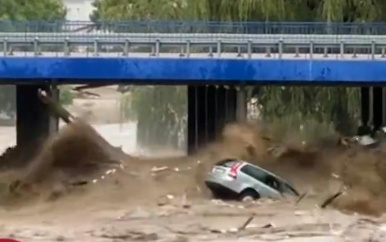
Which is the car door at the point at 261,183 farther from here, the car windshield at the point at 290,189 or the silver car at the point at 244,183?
the car windshield at the point at 290,189

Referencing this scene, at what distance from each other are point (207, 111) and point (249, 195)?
13.2m

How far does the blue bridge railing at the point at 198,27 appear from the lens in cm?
3225

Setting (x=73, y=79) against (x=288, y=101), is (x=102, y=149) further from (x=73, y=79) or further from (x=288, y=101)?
(x=288, y=101)

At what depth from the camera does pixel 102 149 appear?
30656 mm

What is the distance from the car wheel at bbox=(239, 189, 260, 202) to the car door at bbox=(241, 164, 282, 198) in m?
0.11

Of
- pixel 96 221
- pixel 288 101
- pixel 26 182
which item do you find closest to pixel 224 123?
pixel 288 101

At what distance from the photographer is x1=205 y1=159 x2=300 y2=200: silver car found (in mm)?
24484

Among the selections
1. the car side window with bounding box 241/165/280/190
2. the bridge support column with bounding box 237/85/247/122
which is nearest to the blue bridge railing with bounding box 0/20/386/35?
the bridge support column with bounding box 237/85/247/122

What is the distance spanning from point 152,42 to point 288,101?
5.61 meters

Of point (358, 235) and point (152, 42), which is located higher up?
point (152, 42)

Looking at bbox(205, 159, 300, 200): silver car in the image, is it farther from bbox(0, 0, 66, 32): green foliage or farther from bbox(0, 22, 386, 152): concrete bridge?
bbox(0, 0, 66, 32): green foliage

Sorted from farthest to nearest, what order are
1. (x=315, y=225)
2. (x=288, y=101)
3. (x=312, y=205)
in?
(x=288, y=101) < (x=312, y=205) < (x=315, y=225)

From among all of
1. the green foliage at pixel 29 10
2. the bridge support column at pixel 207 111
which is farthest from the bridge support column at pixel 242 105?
the green foliage at pixel 29 10

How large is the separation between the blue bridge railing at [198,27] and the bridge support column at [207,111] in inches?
133
